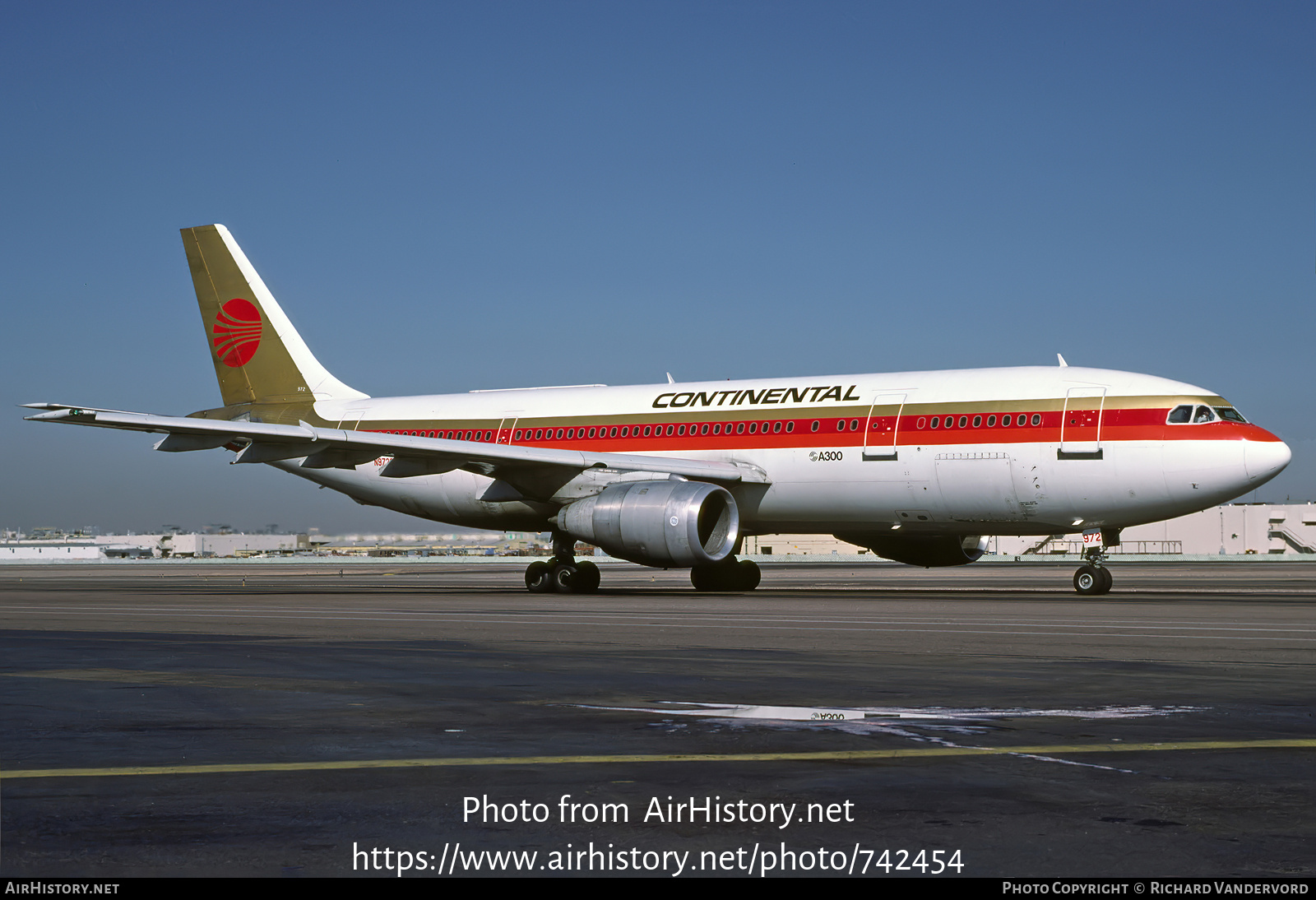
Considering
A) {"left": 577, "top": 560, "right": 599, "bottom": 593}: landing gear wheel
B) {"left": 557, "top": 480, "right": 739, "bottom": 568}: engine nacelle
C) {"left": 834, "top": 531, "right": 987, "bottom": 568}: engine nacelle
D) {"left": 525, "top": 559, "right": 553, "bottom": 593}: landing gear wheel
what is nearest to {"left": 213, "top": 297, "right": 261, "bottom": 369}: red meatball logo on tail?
{"left": 525, "top": 559, "right": 553, "bottom": 593}: landing gear wheel

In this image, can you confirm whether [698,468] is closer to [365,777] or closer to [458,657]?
[458,657]

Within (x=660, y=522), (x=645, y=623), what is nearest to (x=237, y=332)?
(x=660, y=522)

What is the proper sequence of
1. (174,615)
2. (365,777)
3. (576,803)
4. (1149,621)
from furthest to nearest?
(174,615), (1149,621), (365,777), (576,803)

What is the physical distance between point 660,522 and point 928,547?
747 centimetres

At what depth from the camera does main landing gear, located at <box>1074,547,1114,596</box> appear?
2406cm

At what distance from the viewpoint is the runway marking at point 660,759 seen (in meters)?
6.01

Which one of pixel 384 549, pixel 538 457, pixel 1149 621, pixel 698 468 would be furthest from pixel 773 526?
pixel 384 549

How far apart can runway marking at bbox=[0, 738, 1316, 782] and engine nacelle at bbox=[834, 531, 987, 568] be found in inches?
873

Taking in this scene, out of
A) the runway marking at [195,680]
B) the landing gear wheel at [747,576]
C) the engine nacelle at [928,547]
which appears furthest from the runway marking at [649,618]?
the engine nacelle at [928,547]

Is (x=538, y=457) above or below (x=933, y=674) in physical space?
above

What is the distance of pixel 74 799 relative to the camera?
5.32 meters

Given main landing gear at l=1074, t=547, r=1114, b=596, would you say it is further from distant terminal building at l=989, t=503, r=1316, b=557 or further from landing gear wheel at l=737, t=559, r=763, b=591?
distant terminal building at l=989, t=503, r=1316, b=557

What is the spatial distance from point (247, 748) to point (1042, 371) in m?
20.8

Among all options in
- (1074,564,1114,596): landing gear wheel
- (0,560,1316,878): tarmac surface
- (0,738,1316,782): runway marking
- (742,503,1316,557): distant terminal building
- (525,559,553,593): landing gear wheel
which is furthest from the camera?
(742,503,1316,557): distant terminal building
